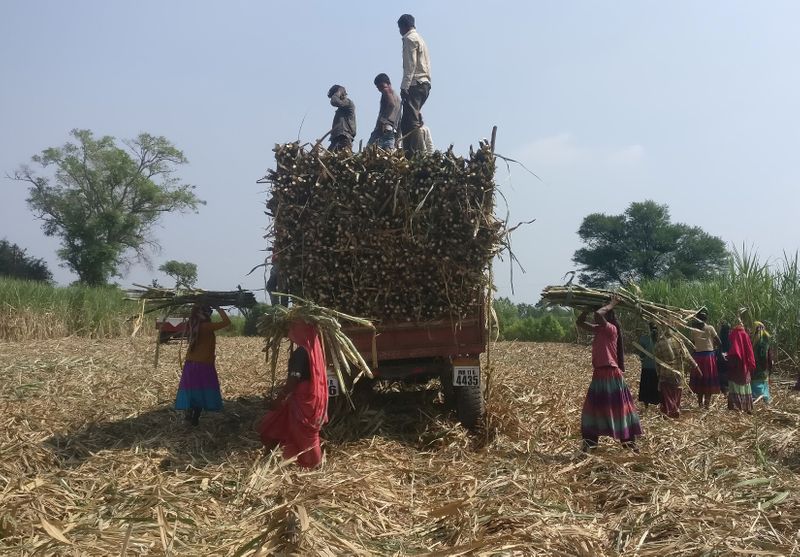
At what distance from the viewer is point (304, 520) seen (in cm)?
405

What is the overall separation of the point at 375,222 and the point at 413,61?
3690 millimetres

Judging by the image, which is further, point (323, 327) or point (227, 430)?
point (227, 430)

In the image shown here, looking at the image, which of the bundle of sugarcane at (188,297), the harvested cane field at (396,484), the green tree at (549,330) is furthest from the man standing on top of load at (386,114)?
the green tree at (549,330)

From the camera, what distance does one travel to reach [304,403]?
6.09 meters

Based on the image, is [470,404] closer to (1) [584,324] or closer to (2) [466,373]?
(2) [466,373]

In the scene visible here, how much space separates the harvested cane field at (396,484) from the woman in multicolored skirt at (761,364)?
1891 millimetres

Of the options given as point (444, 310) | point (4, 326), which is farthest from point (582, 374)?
point (4, 326)

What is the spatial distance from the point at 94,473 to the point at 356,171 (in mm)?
3657

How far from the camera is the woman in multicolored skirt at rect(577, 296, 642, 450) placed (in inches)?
265

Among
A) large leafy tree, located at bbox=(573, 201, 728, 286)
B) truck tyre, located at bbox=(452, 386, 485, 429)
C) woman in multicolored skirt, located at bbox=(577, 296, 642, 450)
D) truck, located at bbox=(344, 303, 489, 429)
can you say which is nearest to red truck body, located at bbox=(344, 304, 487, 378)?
truck, located at bbox=(344, 303, 489, 429)

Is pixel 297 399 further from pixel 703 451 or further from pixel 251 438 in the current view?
pixel 703 451

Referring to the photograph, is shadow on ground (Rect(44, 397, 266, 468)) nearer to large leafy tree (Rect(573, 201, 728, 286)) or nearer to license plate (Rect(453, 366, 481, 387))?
license plate (Rect(453, 366, 481, 387))

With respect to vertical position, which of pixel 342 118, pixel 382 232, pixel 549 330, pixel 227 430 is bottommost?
pixel 227 430

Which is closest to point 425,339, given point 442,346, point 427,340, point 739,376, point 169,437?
point 427,340
